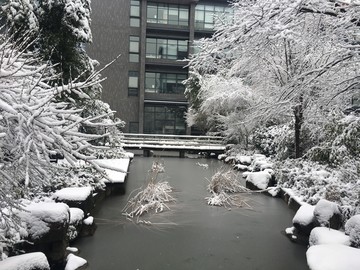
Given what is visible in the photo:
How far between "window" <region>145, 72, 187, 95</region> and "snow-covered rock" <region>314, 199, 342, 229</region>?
26.7 meters

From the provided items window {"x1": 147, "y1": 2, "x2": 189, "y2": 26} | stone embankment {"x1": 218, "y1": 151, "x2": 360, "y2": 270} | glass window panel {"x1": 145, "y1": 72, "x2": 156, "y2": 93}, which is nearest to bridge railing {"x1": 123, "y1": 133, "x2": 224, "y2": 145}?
glass window panel {"x1": 145, "y1": 72, "x2": 156, "y2": 93}

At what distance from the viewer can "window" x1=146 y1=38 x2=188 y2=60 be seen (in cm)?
3231

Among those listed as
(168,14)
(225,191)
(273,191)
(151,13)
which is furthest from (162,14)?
(273,191)

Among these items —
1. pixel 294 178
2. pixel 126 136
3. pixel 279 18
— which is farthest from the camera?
pixel 126 136

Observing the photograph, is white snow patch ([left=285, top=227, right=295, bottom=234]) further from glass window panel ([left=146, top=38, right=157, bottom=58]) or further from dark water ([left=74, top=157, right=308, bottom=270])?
glass window panel ([left=146, top=38, right=157, bottom=58])

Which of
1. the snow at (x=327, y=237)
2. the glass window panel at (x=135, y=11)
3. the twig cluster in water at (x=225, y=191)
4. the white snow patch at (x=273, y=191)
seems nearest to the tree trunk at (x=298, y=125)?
the white snow patch at (x=273, y=191)

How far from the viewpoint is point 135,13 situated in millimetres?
32062

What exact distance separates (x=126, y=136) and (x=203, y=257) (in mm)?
20394

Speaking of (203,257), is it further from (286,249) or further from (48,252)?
(48,252)

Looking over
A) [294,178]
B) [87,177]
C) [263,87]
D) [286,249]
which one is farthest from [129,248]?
[263,87]

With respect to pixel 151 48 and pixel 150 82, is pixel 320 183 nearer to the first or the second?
pixel 150 82

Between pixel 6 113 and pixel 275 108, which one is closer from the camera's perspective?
pixel 6 113

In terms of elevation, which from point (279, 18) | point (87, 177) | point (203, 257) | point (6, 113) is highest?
point (279, 18)

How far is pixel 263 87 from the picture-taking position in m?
15.4
